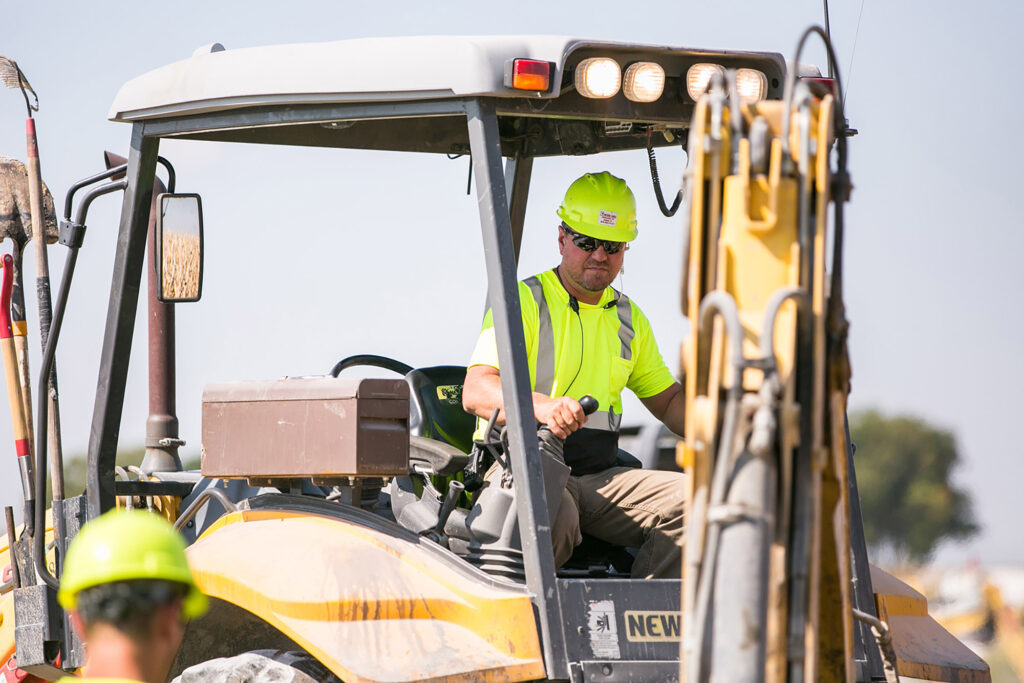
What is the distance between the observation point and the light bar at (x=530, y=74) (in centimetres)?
373

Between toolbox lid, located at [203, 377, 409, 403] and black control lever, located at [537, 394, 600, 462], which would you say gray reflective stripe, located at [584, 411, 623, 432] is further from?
toolbox lid, located at [203, 377, 409, 403]

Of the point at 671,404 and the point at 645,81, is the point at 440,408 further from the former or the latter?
the point at 645,81

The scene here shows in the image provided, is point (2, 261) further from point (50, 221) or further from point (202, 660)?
point (202, 660)

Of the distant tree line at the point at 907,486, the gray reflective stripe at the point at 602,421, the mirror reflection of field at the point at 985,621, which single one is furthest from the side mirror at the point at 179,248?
the distant tree line at the point at 907,486

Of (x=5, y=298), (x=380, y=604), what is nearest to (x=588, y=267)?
(x=380, y=604)

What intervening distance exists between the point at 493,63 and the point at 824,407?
1.41 meters

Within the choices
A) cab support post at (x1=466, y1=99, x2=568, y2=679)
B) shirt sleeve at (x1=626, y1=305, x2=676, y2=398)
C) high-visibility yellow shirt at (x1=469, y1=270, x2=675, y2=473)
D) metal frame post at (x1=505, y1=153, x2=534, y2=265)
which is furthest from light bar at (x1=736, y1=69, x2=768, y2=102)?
metal frame post at (x1=505, y1=153, x2=534, y2=265)

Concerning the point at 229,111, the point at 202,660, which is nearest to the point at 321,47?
the point at 229,111

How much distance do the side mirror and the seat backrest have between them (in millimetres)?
893

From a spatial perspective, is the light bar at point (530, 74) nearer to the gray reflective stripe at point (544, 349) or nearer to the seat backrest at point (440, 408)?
the gray reflective stripe at point (544, 349)

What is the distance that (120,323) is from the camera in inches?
181

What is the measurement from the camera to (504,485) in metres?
3.92

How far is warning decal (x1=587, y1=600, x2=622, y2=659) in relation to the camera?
143 inches

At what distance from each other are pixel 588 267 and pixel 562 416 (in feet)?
2.76
